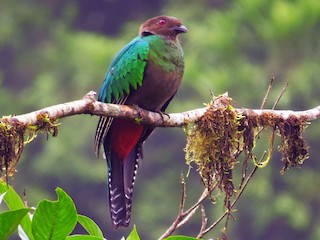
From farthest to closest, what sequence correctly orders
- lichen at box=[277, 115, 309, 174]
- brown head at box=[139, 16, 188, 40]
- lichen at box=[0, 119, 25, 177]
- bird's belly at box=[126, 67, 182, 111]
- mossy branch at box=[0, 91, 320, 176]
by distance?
brown head at box=[139, 16, 188, 40], bird's belly at box=[126, 67, 182, 111], lichen at box=[277, 115, 309, 174], mossy branch at box=[0, 91, 320, 176], lichen at box=[0, 119, 25, 177]

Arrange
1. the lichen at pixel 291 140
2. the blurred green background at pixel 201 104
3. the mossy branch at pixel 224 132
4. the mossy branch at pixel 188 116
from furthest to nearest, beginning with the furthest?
the blurred green background at pixel 201 104, the lichen at pixel 291 140, the mossy branch at pixel 224 132, the mossy branch at pixel 188 116

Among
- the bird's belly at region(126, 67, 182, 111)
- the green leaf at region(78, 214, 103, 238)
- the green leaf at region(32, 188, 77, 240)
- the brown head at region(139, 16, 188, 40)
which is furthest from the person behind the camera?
the brown head at region(139, 16, 188, 40)

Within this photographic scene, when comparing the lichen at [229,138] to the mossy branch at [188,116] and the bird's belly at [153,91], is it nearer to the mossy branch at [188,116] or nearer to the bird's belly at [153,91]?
the mossy branch at [188,116]

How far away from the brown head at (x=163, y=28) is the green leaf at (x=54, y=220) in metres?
2.29

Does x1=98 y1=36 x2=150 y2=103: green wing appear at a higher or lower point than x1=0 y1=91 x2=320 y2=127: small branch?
higher

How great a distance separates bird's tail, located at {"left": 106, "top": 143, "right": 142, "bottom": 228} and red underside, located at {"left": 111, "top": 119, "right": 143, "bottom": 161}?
1.4 inches

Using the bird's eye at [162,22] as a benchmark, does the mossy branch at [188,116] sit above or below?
below

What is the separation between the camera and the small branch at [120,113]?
383 centimetres

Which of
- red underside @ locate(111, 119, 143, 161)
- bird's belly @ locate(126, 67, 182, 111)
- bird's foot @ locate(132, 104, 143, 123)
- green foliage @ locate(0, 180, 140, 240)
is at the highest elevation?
bird's belly @ locate(126, 67, 182, 111)

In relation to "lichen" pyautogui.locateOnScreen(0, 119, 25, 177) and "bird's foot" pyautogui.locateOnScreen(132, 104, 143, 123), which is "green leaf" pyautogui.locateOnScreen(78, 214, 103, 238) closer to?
"lichen" pyautogui.locateOnScreen(0, 119, 25, 177)

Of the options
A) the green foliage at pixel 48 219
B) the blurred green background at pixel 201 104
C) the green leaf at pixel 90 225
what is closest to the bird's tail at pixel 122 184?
the green leaf at pixel 90 225

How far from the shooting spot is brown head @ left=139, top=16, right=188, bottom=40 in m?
5.32

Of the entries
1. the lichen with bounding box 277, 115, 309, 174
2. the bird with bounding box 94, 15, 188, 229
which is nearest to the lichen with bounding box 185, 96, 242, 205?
the lichen with bounding box 277, 115, 309, 174

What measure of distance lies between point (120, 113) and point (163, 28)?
1.10 m
